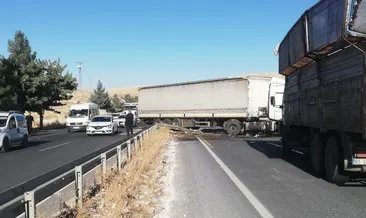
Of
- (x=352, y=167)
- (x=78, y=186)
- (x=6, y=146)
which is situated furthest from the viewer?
(x=6, y=146)

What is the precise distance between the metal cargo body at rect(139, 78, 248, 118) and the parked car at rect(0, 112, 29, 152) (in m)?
16.4

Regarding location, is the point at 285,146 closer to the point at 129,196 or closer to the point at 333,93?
the point at 333,93

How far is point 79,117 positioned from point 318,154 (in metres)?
33.0

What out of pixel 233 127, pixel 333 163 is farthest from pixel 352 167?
pixel 233 127

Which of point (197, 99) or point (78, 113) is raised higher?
point (197, 99)

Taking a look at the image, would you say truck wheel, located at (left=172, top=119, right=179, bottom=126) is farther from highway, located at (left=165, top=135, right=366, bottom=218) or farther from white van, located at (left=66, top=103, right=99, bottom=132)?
highway, located at (left=165, top=135, right=366, bottom=218)

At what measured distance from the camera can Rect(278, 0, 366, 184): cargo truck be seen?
34.0 ft

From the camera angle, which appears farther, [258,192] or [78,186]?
[258,192]

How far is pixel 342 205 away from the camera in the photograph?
9.23 m

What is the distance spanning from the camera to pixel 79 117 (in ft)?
145

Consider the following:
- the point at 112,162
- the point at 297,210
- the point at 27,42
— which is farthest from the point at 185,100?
the point at 297,210

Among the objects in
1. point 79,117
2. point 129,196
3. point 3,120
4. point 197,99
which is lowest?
point 129,196

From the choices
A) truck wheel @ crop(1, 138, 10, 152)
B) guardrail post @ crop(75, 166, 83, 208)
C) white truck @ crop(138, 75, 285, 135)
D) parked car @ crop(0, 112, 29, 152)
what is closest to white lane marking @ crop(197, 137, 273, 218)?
guardrail post @ crop(75, 166, 83, 208)

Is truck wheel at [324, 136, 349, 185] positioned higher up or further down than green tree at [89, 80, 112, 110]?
further down
